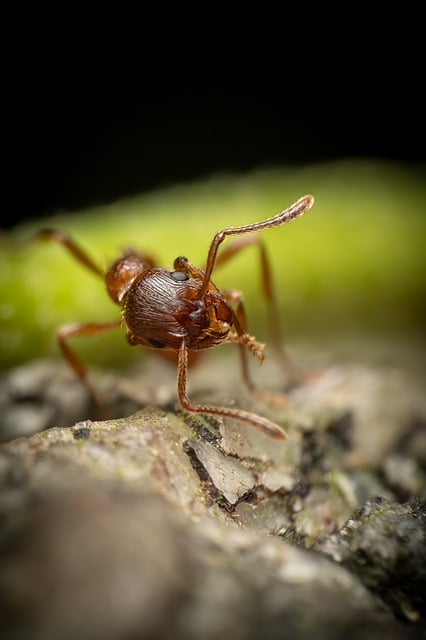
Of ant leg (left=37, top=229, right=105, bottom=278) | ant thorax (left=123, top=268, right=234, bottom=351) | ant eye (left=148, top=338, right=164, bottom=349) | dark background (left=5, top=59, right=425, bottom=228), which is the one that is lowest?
ant eye (left=148, top=338, right=164, bottom=349)

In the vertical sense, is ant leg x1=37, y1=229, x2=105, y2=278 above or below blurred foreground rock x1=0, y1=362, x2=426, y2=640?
above

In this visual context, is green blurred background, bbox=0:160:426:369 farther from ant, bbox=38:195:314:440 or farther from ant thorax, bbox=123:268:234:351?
ant thorax, bbox=123:268:234:351

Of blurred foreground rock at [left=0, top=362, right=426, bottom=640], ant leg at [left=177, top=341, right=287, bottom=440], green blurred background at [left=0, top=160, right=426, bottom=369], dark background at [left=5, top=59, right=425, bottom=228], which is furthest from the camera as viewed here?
dark background at [left=5, top=59, right=425, bottom=228]

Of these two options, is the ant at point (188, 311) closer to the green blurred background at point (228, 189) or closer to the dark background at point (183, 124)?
the green blurred background at point (228, 189)

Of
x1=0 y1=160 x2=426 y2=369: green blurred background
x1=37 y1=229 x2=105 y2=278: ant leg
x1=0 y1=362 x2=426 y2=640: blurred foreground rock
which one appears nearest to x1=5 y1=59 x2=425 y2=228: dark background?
x1=0 y1=160 x2=426 y2=369: green blurred background

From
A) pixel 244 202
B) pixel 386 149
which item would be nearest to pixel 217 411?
pixel 244 202

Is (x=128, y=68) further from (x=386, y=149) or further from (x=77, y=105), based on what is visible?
(x=386, y=149)
